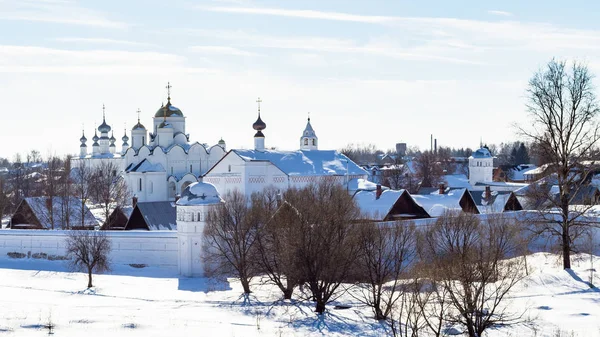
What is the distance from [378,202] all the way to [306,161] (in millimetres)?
9814

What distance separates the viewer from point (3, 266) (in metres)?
31.3

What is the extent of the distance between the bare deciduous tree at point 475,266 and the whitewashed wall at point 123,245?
9767mm

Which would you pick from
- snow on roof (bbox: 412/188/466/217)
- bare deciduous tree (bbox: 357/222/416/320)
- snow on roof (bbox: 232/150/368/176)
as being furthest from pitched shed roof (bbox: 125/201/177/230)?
bare deciduous tree (bbox: 357/222/416/320)

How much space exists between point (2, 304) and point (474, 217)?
49.7 ft

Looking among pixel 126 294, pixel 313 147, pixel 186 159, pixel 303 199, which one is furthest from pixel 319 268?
pixel 186 159

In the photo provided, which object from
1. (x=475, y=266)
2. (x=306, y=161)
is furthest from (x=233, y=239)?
(x=306, y=161)

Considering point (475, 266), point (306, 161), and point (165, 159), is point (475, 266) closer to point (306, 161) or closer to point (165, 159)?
point (306, 161)

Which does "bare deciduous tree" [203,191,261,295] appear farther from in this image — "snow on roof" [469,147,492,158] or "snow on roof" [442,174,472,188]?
"snow on roof" [469,147,492,158]

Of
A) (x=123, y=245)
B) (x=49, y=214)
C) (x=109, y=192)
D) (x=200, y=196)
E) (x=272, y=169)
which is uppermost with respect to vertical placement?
(x=272, y=169)

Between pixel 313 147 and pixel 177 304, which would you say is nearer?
pixel 177 304

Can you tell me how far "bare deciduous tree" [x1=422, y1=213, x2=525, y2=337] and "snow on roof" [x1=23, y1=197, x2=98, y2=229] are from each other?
65.7 feet

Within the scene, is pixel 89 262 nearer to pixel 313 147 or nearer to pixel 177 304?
pixel 177 304

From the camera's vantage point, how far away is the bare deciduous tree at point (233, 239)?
81.4 ft

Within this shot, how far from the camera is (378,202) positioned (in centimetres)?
3300
